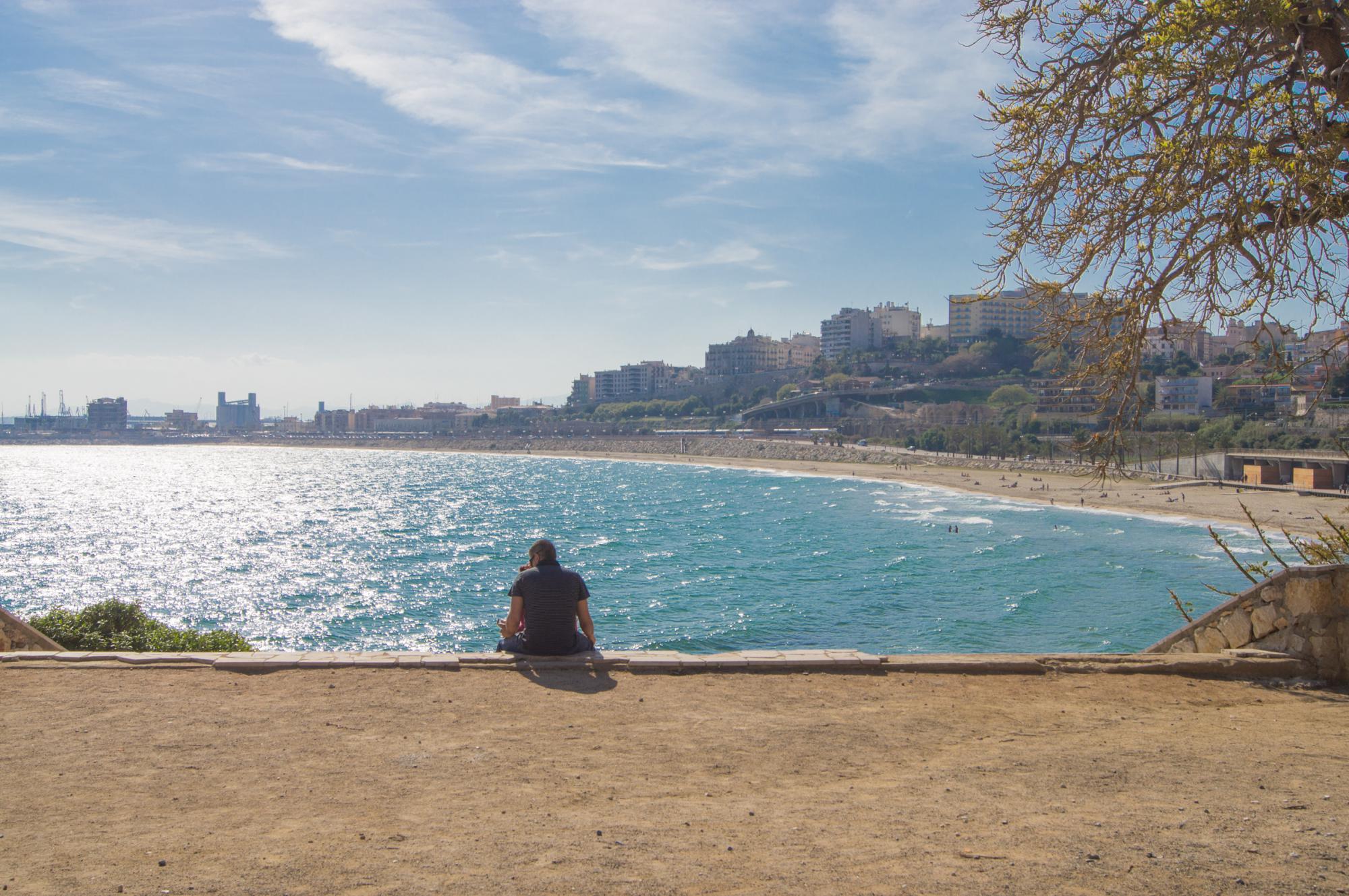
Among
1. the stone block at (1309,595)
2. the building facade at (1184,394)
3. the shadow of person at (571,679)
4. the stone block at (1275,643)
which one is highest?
the building facade at (1184,394)

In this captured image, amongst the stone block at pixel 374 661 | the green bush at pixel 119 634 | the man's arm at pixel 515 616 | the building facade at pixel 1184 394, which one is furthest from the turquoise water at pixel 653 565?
the building facade at pixel 1184 394

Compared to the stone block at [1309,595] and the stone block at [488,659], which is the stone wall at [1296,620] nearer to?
the stone block at [1309,595]

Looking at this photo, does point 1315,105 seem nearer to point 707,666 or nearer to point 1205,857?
point 1205,857

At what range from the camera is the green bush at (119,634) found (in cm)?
1084

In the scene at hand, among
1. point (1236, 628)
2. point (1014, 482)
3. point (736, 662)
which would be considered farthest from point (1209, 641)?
point (1014, 482)

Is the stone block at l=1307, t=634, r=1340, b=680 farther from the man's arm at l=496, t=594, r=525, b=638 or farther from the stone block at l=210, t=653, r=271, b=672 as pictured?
the stone block at l=210, t=653, r=271, b=672

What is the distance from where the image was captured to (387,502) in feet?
240

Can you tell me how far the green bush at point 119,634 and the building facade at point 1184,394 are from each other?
115 m

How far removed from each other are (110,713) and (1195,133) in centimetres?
765

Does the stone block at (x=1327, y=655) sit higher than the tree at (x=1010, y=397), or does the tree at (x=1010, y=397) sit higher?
the tree at (x=1010, y=397)

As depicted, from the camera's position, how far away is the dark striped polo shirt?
23.0 ft

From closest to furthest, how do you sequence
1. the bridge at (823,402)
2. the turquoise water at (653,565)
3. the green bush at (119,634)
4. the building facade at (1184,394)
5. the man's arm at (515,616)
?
1. the man's arm at (515,616)
2. the green bush at (119,634)
3. the turquoise water at (653,565)
4. the building facade at (1184,394)
5. the bridge at (823,402)

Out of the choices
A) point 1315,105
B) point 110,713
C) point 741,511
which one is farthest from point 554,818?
point 741,511

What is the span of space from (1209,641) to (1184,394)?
398ft
